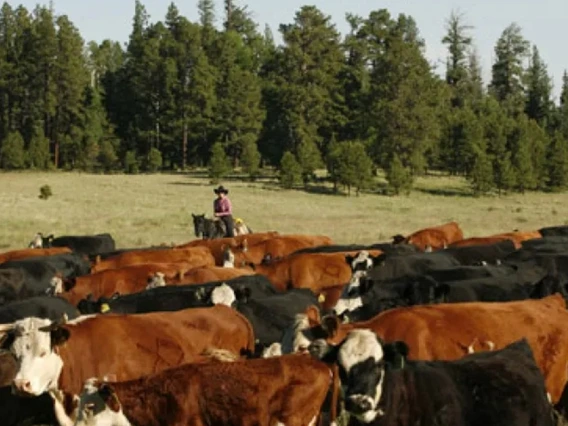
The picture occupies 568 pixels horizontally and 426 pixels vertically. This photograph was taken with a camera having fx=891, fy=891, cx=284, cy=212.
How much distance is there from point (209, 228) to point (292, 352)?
16806 mm

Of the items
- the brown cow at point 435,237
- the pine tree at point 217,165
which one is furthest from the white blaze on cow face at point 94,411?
the pine tree at point 217,165

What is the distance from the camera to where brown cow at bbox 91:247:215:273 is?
18250 mm

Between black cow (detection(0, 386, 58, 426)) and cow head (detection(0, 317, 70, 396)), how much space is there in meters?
1.43

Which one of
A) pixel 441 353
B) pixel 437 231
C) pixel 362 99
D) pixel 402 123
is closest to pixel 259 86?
pixel 362 99

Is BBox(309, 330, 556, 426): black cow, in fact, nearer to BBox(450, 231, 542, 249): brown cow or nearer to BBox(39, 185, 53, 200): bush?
BBox(450, 231, 542, 249): brown cow

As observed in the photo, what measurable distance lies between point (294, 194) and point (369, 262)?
1427 inches

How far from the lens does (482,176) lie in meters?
53.6

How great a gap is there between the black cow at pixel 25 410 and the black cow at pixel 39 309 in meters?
2.44

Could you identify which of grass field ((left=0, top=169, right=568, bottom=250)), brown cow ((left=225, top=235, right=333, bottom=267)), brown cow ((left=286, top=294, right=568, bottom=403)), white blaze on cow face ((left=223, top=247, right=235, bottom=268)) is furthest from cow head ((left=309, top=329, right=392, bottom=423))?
grass field ((left=0, top=169, right=568, bottom=250))

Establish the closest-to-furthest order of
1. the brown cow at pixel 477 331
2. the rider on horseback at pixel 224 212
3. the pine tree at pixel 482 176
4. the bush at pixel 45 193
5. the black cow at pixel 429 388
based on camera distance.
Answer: the black cow at pixel 429 388, the brown cow at pixel 477 331, the rider on horseback at pixel 224 212, the bush at pixel 45 193, the pine tree at pixel 482 176

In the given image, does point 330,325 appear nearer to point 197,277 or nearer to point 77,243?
point 197,277

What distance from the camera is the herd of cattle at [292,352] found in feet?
22.0

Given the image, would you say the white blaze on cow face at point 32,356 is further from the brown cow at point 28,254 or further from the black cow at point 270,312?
the brown cow at point 28,254

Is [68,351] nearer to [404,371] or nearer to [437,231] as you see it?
[404,371]
